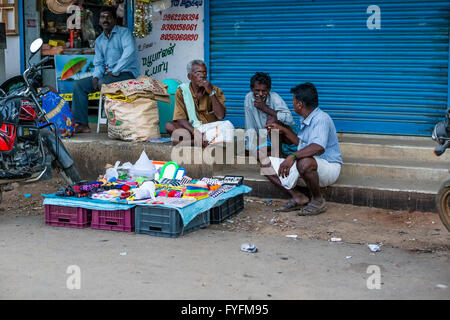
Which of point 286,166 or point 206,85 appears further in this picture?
point 206,85

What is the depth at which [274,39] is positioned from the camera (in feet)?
25.2

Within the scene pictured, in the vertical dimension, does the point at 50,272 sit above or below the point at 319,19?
below

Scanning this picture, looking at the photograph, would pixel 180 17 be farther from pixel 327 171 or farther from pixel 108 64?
pixel 327 171

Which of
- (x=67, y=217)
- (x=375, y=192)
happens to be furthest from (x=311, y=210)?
(x=67, y=217)

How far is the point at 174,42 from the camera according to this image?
839 centimetres

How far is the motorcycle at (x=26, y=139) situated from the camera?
5445 mm

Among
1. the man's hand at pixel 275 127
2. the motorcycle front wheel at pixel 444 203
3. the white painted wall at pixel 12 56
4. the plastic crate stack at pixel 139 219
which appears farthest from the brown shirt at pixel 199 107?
the white painted wall at pixel 12 56

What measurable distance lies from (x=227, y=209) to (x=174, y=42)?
3.44 metres

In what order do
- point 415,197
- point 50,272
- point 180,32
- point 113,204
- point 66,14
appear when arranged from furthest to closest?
1. point 66,14
2. point 180,32
3. point 415,197
4. point 113,204
5. point 50,272

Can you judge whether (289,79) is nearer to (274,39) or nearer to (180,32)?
(274,39)

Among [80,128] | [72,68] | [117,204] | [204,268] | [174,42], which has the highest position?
[174,42]

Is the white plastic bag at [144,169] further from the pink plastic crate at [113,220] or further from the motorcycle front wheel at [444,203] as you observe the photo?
the motorcycle front wheel at [444,203]

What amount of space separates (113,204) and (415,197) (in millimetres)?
2819

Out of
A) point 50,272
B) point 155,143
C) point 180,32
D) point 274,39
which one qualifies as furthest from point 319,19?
point 50,272
